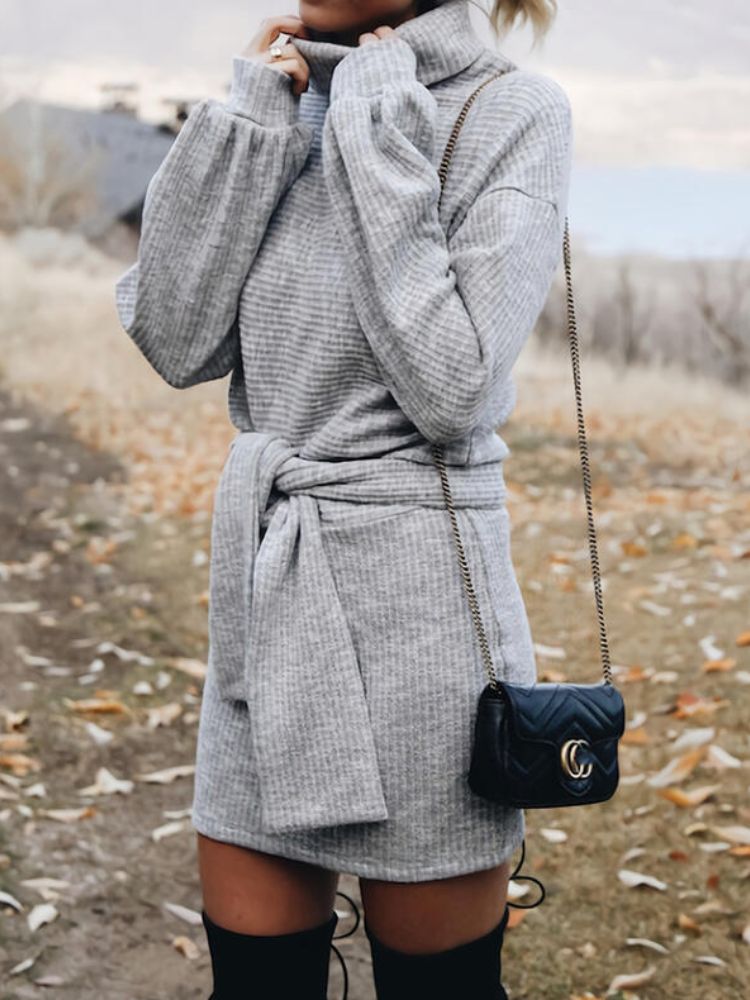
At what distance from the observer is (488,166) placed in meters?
1.62

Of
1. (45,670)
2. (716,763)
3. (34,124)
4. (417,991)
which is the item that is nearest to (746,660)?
(716,763)

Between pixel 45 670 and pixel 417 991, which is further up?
pixel 417 991

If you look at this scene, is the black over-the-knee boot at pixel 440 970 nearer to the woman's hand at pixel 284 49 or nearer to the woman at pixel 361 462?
the woman at pixel 361 462

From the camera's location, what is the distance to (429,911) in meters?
1.66

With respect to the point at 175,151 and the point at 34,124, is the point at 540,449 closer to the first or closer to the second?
the point at 34,124

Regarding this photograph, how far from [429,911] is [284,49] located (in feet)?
3.80

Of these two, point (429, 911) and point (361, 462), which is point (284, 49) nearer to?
point (361, 462)

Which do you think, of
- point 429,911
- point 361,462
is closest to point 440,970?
point 429,911

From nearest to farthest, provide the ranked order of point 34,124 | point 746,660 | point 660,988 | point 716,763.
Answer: point 660,988, point 716,763, point 746,660, point 34,124

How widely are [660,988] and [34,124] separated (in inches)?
256

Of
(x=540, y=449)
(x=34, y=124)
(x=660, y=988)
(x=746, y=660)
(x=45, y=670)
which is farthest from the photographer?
(x=34, y=124)

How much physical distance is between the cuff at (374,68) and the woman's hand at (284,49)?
3.4 inches

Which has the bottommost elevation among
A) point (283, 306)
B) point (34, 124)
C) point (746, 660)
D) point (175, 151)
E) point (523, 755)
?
point (746, 660)

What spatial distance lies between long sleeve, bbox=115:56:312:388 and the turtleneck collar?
6 cm
